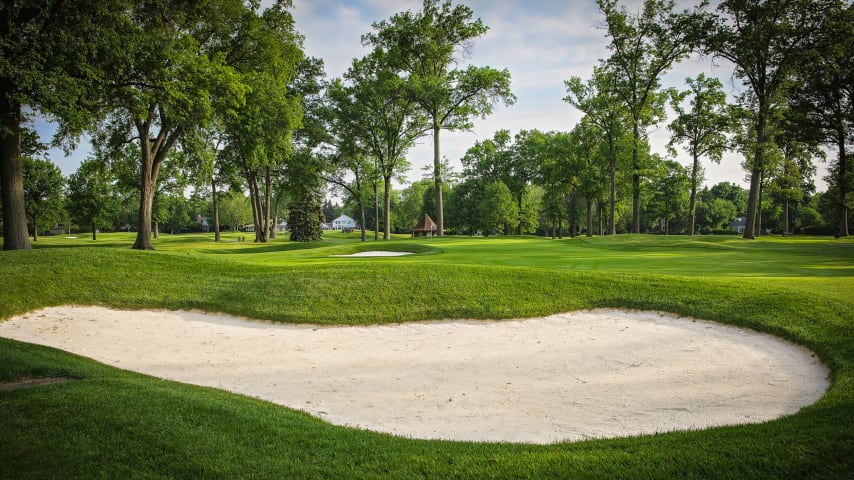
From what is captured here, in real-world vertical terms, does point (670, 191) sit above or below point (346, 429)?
above

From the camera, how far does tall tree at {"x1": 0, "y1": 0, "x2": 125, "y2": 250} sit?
14797mm

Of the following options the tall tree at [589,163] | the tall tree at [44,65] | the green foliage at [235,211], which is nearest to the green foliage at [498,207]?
the tall tree at [589,163]

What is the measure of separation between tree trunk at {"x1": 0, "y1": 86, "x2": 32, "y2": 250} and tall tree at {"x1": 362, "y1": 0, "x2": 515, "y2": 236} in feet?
80.9

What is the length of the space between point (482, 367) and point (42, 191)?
65140mm

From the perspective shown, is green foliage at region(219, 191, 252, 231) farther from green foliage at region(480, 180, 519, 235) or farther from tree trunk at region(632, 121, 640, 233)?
tree trunk at region(632, 121, 640, 233)

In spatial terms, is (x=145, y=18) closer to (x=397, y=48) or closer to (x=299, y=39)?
(x=299, y=39)

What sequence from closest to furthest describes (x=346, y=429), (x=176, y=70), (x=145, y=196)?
(x=346, y=429), (x=176, y=70), (x=145, y=196)

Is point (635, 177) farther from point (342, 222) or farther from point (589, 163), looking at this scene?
point (342, 222)

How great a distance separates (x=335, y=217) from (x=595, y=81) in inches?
5573

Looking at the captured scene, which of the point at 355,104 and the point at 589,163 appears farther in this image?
the point at 589,163

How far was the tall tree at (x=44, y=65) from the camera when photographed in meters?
14.8

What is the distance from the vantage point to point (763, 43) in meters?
26.8

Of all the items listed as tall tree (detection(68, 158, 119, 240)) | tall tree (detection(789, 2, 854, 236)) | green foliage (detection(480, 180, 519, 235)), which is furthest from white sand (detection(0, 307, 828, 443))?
tall tree (detection(68, 158, 119, 240))

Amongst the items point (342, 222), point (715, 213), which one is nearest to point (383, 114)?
point (715, 213)
